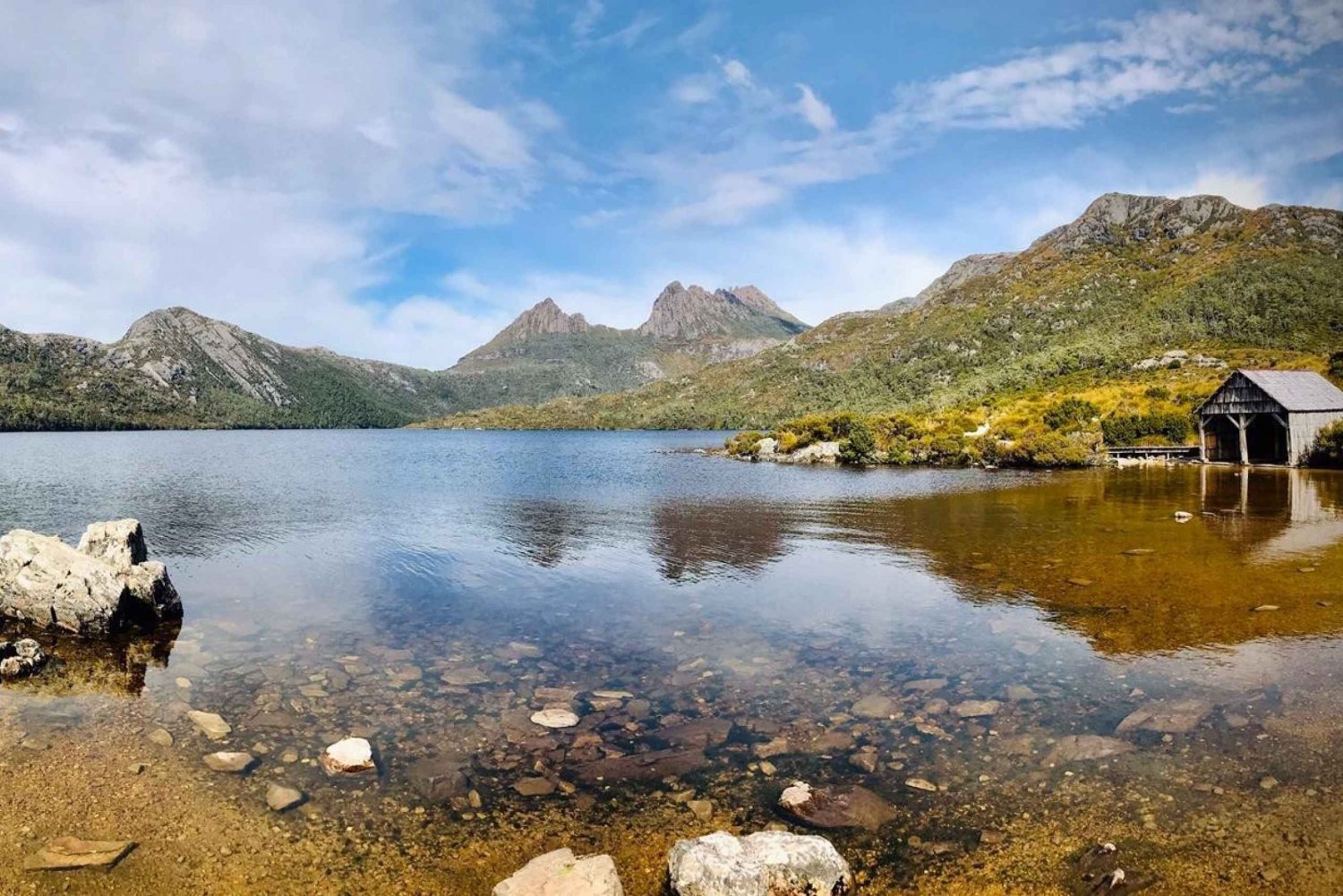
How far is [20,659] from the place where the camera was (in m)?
15.3

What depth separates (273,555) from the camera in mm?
28281

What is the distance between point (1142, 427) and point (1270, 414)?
1694cm

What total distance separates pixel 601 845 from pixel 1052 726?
7.78 meters

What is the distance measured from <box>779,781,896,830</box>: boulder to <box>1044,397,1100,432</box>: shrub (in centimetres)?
7490

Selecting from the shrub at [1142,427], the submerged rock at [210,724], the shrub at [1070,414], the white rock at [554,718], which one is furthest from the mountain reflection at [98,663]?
the shrub at [1142,427]

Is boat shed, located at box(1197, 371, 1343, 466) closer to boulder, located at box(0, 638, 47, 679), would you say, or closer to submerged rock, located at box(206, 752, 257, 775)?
submerged rock, located at box(206, 752, 257, 775)

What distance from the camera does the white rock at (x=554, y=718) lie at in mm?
12445

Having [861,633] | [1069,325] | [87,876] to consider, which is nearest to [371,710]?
[87,876]

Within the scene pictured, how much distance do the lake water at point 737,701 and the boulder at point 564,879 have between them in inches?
28.4

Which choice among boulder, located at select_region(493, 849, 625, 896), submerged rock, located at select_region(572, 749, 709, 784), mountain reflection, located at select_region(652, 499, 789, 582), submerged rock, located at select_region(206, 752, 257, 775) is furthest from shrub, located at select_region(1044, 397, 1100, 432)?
submerged rock, located at select_region(206, 752, 257, 775)

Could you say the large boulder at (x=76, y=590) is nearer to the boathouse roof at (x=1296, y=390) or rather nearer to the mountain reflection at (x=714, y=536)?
the mountain reflection at (x=714, y=536)

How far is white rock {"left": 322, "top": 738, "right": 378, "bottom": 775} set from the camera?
35.2 ft

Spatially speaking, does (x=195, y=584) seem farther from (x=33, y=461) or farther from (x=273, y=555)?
(x=33, y=461)

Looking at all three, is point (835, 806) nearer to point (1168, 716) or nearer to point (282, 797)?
point (1168, 716)
